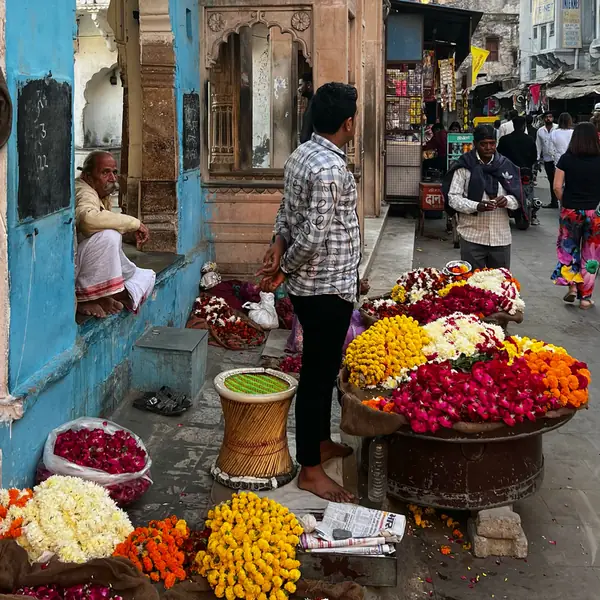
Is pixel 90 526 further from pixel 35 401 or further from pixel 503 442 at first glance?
pixel 503 442

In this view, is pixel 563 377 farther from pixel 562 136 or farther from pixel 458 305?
pixel 562 136

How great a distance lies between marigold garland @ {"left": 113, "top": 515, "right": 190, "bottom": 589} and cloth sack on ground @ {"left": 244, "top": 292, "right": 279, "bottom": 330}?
475 centimetres

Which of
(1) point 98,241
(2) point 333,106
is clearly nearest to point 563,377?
(2) point 333,106

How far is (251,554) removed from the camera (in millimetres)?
3426

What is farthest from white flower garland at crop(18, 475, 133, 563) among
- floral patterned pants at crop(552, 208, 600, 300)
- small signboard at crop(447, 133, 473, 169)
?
small signboard at crop(447, 133, 473, 169)

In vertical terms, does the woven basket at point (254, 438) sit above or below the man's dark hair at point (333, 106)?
below

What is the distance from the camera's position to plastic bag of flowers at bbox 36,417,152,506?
418 cm

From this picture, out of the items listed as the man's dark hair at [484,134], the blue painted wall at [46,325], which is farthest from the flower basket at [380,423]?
the man's dark hair at [484,134]

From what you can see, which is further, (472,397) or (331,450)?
(331,450)

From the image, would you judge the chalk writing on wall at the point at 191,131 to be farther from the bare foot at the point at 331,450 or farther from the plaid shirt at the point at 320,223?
the bare foot at the point at 331,450

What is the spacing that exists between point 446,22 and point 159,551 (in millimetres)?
19158

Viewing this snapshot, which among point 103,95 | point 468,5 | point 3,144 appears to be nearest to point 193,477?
point 3,144

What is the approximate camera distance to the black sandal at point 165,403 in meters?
5.95

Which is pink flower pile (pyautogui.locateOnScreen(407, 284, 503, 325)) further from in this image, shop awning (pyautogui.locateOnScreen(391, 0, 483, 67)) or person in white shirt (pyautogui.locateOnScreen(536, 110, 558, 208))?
person in white shirt (pyautogui.locateOnScreen(536, 110, 558, 208))
